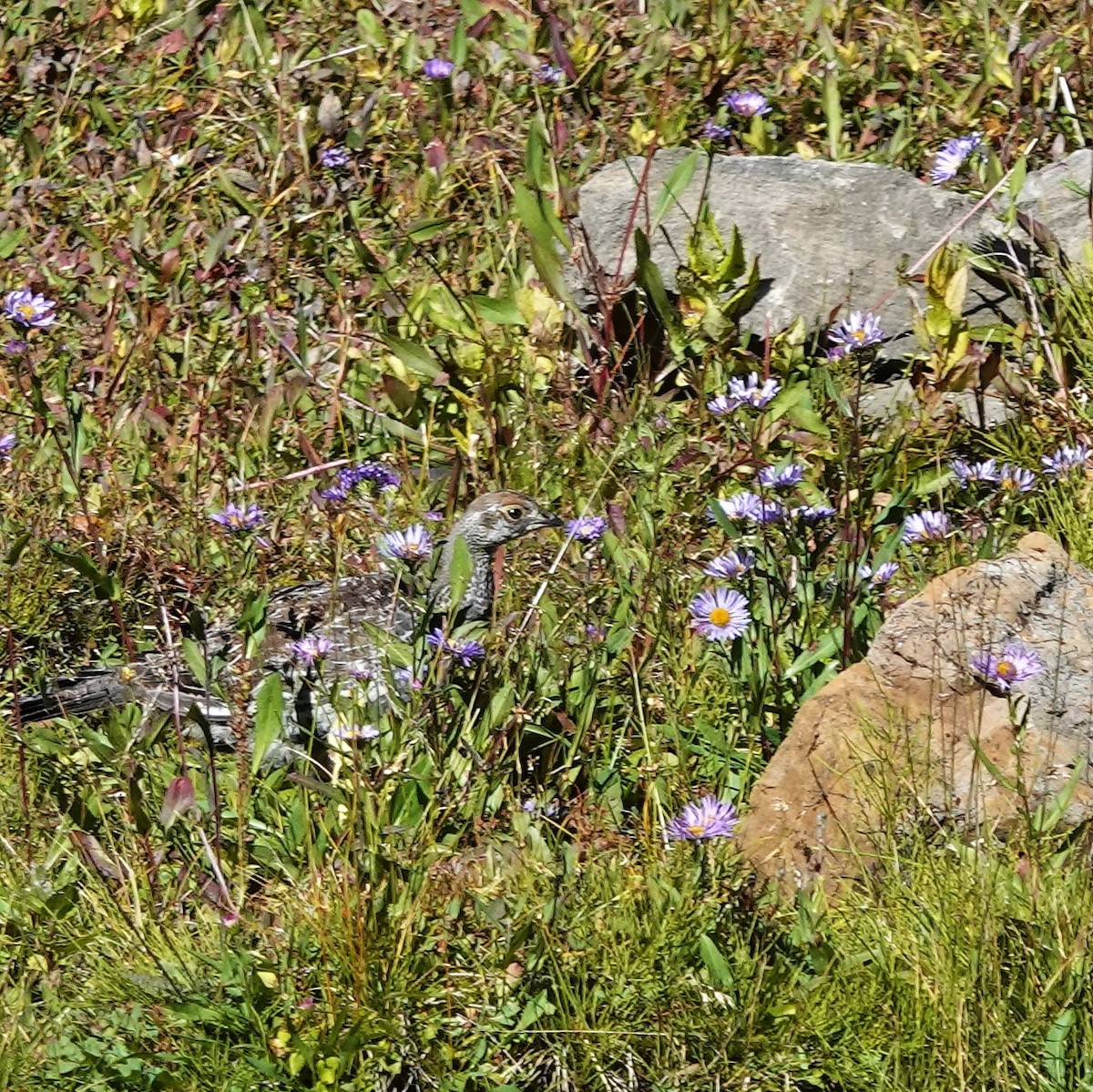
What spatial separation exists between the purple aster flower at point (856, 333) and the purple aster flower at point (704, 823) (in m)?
1.74

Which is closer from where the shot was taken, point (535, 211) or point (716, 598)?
point (716, 598)

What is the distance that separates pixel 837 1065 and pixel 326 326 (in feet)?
14.0

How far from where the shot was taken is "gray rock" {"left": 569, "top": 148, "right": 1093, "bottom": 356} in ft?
19.5

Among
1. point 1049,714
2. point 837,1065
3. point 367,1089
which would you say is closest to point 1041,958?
point 837,1065

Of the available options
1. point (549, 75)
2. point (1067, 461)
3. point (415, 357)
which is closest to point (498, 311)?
point (415, 357)

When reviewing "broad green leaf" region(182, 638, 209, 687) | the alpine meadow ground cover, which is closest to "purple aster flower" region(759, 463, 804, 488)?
the alpine meadow ground cover

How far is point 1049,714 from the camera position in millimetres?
3670

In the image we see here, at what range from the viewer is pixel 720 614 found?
404 cm

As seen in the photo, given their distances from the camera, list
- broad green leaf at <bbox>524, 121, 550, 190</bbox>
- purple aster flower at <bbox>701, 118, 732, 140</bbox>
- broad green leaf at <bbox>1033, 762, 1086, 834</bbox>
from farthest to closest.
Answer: purple aster flower at <bbox>701, 118, 732, 140</bbox> → broad green leaf at <bbox>524, 121, 550, 190</bbox> → broad green leaf at <bbox>1033, 762, 1086, 834</bbox>

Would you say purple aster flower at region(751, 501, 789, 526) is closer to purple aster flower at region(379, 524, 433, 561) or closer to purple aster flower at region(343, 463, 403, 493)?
purple aster flower at region(379, 524, 433, 561)

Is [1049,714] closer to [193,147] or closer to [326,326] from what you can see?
[326,326]

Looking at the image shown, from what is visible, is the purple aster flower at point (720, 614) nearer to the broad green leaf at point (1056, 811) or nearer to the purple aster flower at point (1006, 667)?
the purple aster flower at point (1006, 667)

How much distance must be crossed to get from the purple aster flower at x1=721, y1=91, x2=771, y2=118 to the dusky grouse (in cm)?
277

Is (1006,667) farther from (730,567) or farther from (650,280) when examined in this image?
(650,280)
